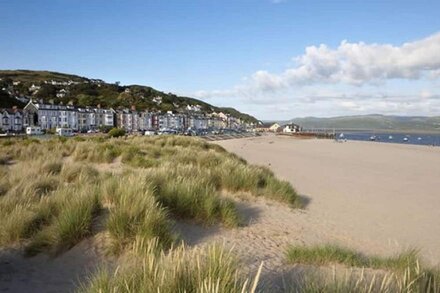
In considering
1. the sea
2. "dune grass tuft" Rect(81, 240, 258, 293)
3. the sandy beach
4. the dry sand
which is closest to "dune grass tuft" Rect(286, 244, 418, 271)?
the dry sand

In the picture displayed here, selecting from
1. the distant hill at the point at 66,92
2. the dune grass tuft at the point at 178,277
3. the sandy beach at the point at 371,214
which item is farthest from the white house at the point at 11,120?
the dune grass tuft at the point at 178,277

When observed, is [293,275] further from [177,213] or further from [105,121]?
[105,121]

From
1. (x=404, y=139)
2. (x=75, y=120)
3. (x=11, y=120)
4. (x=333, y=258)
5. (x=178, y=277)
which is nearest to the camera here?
(x=178, y=277)

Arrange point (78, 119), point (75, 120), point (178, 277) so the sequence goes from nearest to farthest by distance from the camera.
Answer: point (178, 277) → point (75, 120) → point (78, 119)

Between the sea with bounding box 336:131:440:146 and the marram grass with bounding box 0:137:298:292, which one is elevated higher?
the marram grass with bounding box 0:137:298:292

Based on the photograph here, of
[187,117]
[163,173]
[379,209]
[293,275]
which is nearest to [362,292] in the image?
[293,275]

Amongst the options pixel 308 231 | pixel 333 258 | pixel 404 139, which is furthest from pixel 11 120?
pixel 404 139

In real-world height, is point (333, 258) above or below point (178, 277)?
below

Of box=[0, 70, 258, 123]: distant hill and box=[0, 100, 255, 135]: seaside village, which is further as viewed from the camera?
box=[0, 70, 258, 123]: distant hill

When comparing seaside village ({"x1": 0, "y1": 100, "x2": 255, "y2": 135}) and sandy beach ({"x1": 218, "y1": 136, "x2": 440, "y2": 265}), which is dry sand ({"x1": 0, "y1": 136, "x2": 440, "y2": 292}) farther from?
seaside village ({"x1": 0, "y1": 100, "x2": 255, "y2": 135})

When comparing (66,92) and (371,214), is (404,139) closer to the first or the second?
(371,214)

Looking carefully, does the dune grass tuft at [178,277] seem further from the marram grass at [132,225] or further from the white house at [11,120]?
the white house at [11,120]

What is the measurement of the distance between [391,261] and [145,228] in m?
3.30

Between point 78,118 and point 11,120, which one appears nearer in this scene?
point 11,120
